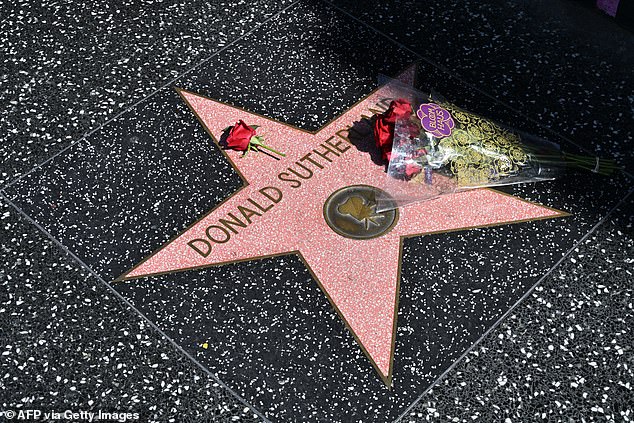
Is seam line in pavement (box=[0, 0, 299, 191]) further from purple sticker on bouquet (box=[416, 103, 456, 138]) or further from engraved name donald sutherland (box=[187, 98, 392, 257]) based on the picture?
purple sticker on bouquet (box=[416, 103, 456, 138])

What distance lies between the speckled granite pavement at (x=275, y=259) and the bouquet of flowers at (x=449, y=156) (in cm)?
9

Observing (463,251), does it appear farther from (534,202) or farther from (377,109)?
(377,109)

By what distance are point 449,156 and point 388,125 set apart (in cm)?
22

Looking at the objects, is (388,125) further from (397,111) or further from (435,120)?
(435,120)

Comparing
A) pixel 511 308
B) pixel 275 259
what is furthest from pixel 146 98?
pixel 511 308

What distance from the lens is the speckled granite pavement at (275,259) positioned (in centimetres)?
238

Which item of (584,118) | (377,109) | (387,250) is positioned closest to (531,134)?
(584,118)

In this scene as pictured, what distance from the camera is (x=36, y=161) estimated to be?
298 cm

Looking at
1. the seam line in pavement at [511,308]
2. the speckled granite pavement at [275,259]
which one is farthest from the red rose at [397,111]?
the seam line in pavement at [511,308]

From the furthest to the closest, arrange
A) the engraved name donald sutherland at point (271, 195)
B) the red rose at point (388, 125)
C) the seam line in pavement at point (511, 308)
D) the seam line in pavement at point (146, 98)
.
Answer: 1. the seam line in pavement at point (146, 98)
2. the red rose at point (388, 125)
3. the engraved name donald sutherland at point (271, 195)
4. the seam line in pavement at point (511, 308)

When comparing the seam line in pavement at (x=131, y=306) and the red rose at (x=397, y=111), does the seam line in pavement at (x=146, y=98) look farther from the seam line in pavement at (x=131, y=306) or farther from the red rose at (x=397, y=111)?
the red rose at (x=397, y=111)

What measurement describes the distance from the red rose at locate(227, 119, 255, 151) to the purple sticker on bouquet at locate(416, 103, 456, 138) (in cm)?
56

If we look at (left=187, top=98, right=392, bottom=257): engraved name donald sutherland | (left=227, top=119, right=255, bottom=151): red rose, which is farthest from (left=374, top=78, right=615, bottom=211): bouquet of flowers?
(left=227, top=119, right=255, bottom=151): red rose

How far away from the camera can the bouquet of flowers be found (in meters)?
2.80
